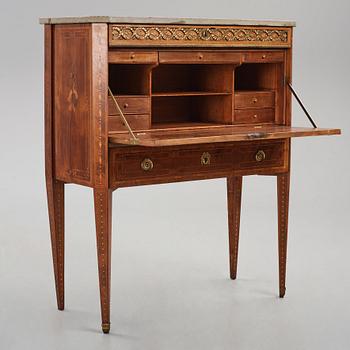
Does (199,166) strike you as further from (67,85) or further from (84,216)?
(84,216)

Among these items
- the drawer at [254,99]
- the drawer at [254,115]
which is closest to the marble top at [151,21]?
the drawer at [254,99]

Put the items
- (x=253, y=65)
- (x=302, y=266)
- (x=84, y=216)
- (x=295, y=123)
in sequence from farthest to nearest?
(x=295, y=123)
(x=84, y=216)
(x=302, y=266)
(x=253, y=65)

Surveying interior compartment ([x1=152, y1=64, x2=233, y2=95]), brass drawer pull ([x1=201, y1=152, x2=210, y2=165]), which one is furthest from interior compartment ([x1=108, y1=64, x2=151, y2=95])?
brass drawer pull ([x1=201, y1=152, x2=210, y2=165])

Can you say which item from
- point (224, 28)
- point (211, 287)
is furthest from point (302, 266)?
point (224, 28)

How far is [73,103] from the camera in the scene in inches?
250

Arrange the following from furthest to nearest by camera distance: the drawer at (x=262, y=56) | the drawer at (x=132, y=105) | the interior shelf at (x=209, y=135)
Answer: the drawer at (x=262, y=56) < the drawer at (x=132, y=105) < the interior shelf at (x=209, y=135)

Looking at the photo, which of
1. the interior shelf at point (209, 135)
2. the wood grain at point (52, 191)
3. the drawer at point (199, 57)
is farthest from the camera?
the wood grain at point (52, 191)

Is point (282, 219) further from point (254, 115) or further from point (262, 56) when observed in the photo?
point (262, 56)

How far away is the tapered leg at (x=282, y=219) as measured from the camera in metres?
7.07

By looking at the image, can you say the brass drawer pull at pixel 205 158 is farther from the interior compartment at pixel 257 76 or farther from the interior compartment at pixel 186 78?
the interior compartment at pixel 257 76

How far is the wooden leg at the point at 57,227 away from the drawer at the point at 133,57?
92 cm

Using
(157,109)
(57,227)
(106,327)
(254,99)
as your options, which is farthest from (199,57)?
(106,327)

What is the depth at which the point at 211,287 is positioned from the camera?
7.36 meters

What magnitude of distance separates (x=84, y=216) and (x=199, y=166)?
297 cm
